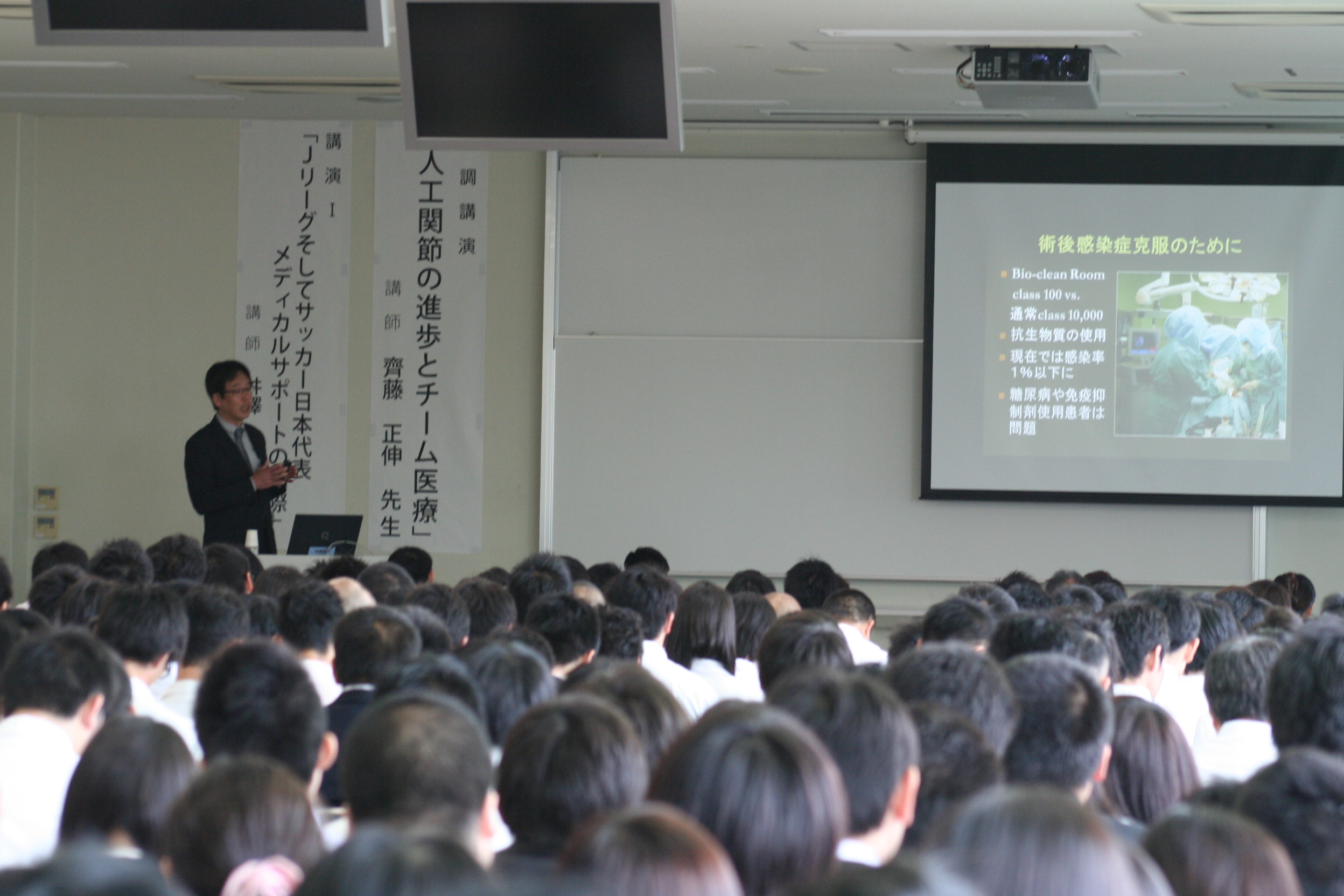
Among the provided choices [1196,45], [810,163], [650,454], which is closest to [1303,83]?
[1196,45]

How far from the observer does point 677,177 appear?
7406mm

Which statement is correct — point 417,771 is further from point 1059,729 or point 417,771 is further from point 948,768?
point 1059,729

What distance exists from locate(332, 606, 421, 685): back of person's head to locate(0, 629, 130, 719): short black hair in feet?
1.85

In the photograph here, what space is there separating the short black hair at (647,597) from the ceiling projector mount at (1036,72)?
283 centimetres

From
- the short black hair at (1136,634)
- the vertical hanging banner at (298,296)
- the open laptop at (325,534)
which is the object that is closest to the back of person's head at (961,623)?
the short black hair at (1136,634)

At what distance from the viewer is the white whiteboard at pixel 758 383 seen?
23.9 feet

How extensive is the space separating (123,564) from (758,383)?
377 cm

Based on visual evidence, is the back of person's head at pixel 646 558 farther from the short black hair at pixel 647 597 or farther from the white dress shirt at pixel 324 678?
the white dress shirt at pixel 324 678

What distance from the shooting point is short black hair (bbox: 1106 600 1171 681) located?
3428 mm

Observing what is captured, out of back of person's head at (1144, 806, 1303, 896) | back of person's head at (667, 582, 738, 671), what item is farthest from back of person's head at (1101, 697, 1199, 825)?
back of person's head at (667, 582, 738, 671)

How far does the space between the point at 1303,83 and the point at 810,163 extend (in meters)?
2.35

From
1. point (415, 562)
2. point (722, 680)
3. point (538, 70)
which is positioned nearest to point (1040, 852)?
point (722, 680)

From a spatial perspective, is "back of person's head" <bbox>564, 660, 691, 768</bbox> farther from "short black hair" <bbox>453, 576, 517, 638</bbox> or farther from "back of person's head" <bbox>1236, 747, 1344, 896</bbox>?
"short black hair" <bbox>453, 576, 517, 638</bbox>

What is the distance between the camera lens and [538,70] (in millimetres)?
4059
